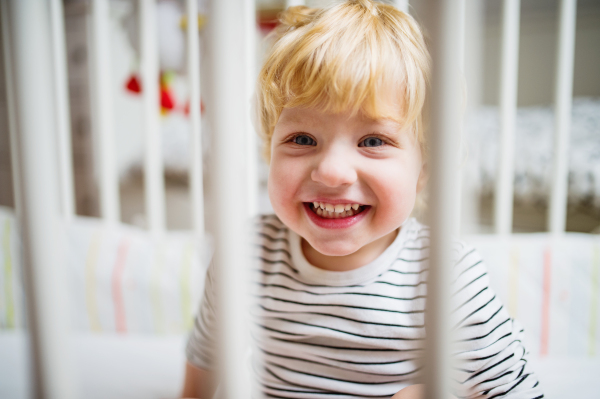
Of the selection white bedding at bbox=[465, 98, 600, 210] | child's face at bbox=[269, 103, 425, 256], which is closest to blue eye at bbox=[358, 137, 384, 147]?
child's face at bbox=[269, 103, 425, 256]

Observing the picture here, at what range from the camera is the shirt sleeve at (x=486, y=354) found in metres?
0.39

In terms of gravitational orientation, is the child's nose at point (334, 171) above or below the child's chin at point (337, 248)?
above

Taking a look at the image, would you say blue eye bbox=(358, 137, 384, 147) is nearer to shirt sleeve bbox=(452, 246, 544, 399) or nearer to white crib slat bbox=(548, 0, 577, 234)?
shirt sleeve bbox=(452, 246, 544, 399)

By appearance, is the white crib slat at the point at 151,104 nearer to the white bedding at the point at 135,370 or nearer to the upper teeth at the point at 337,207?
the white bedding at the point at 135,370

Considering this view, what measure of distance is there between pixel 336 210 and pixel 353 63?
0.13 metres

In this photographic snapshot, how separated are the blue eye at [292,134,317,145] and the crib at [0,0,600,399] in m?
0.09

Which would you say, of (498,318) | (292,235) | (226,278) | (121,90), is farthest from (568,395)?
(121,90)

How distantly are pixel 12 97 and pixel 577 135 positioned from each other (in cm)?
115

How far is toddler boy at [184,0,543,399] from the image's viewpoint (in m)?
0.37

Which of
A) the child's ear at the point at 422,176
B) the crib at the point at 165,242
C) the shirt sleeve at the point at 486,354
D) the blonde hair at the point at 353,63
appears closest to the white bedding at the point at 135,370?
the crib at the point at 165,242

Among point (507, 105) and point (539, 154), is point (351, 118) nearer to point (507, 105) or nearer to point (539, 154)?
point (507, 105)

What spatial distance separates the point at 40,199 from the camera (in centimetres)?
26

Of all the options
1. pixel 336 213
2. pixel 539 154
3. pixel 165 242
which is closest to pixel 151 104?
pixel 165 242

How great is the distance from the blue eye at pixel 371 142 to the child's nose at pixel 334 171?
0.08ft
